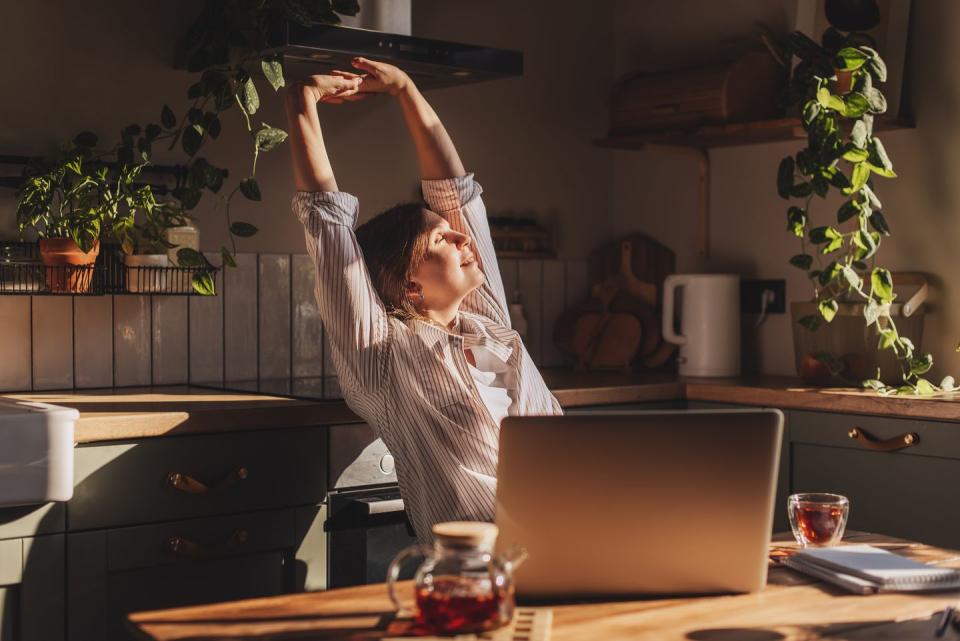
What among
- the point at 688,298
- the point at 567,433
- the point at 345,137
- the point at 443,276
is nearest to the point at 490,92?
the point at 345,137

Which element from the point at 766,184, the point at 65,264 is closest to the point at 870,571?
the point at 65,264

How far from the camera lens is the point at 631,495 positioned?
4.05ft

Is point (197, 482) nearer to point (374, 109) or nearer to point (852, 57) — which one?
point (374, 109)

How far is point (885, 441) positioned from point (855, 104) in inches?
31.1

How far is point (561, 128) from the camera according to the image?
3.67 metres

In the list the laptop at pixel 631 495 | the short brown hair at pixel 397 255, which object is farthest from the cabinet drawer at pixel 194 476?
the laptop at pixel 631 495

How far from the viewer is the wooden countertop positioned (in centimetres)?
217

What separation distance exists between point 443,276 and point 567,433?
1018 millimetres

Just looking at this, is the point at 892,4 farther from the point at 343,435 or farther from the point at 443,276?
the point at 343,435

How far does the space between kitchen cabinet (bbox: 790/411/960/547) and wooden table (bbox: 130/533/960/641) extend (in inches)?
50.5

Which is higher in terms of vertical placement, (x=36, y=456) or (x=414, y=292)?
(x=414, y=292)

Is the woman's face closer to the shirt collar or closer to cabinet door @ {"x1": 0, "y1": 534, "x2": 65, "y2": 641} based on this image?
the shirt collar

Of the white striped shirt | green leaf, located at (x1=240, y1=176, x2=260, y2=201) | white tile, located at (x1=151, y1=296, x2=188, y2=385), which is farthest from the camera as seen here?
white tile, located at (x1=151, y1=296, x2=188, y2=385)

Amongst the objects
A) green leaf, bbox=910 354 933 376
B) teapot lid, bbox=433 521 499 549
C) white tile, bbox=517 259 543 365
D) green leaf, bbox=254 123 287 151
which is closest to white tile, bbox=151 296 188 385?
green leaf, bbox=254 123 287 151
